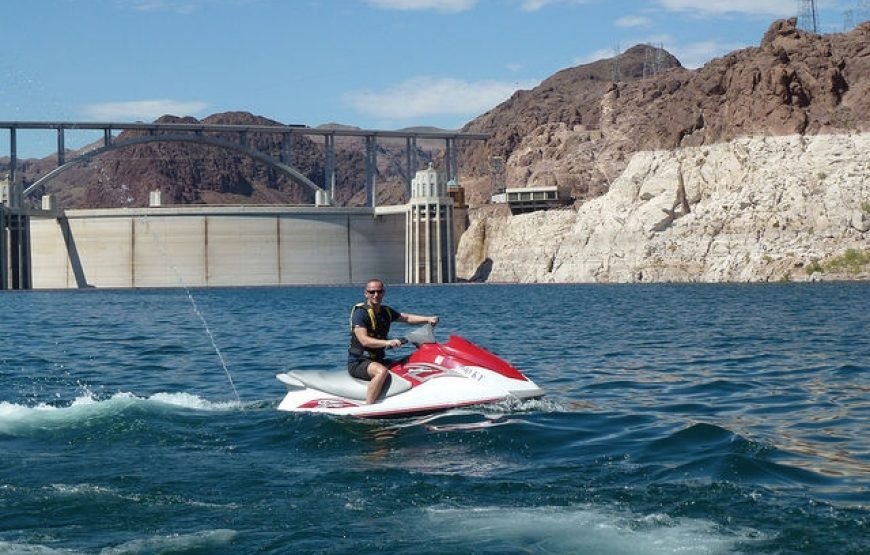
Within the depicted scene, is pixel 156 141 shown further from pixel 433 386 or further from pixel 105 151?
pixel 433 386

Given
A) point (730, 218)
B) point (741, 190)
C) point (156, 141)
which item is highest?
point (156, 141)

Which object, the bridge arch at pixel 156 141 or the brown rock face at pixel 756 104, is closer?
the brown rock face at pixel 756 104

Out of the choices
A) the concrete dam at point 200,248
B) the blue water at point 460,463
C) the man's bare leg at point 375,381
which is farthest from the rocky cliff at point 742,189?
the man's bare leg at point 375,381

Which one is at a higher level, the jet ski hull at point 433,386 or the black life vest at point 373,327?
the black life vest at point 373,327

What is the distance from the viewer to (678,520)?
41.5 feet

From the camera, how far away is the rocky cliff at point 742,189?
334 ft

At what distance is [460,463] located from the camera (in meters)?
15.7

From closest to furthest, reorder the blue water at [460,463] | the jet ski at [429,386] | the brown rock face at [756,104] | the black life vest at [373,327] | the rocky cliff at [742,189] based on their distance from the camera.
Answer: the blue water at [460,463], the jet ski at [429,386], the black life vest at [373,327], the rocky cliff at [742,189], the brown rock face at [756,104]

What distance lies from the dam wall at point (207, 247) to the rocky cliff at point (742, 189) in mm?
22778

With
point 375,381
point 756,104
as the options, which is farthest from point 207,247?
point 375,381

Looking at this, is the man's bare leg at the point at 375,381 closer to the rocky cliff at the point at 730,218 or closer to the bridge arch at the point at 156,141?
the rocky cliff at the point at 730,218

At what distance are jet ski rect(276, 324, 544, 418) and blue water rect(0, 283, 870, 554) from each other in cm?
26

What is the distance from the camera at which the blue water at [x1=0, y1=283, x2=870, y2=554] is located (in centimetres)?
1229

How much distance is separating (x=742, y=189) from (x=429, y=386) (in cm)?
9328
